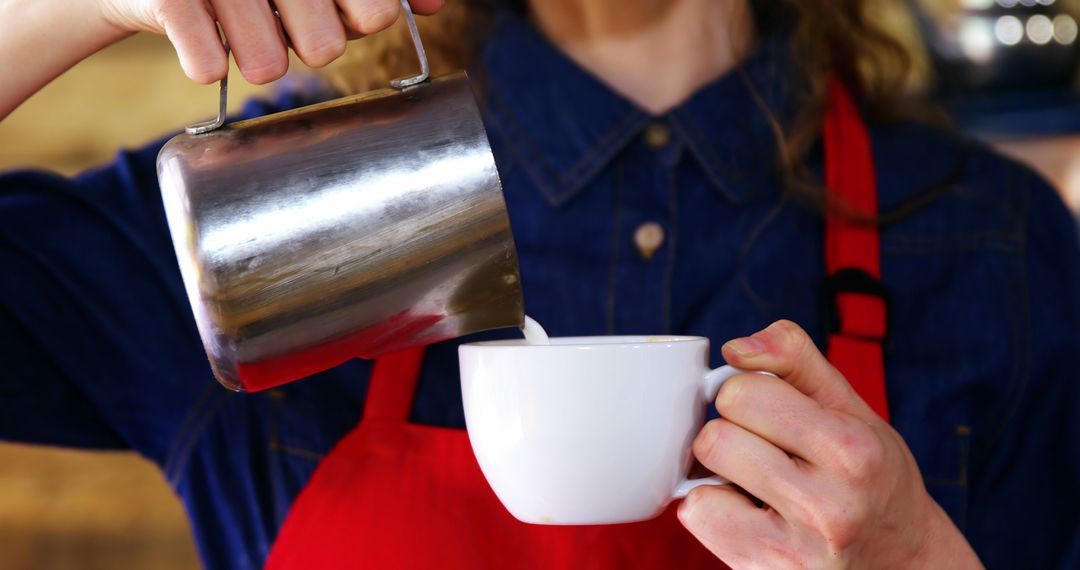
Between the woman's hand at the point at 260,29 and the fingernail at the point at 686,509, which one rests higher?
the woman's hand at the point at 260,29

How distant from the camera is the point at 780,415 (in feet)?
1.86

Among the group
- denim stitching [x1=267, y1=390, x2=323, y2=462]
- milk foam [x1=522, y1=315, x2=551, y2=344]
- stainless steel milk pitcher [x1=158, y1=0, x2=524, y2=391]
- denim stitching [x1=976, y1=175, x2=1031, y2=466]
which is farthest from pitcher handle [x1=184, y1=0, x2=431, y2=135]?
denim stitching [x1=976, y1=175, x2=1031, y2=466]

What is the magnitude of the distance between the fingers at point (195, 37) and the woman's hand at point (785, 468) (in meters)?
0.33

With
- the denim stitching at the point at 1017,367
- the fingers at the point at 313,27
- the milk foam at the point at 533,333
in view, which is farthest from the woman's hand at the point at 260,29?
the denim stitching at the point at 1017,367

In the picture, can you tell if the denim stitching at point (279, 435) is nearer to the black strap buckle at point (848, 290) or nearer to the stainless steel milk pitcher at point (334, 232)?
the stainless steel milk pitcher at point (334, 232)

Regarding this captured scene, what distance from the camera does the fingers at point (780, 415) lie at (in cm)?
57

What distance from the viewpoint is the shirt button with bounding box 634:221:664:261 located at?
2.97 feet

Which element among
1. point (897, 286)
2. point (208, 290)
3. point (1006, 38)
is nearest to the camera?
point (208, 290)

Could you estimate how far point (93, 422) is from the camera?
89 cm

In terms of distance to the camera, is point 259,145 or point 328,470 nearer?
point 259,145

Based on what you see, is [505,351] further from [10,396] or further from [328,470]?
[10,396]

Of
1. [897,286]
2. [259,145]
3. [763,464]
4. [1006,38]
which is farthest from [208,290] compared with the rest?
[1006,38]

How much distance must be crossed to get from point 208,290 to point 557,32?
0.56 metres

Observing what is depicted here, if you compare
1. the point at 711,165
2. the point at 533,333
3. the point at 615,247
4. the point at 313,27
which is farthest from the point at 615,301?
the point at 313,27
